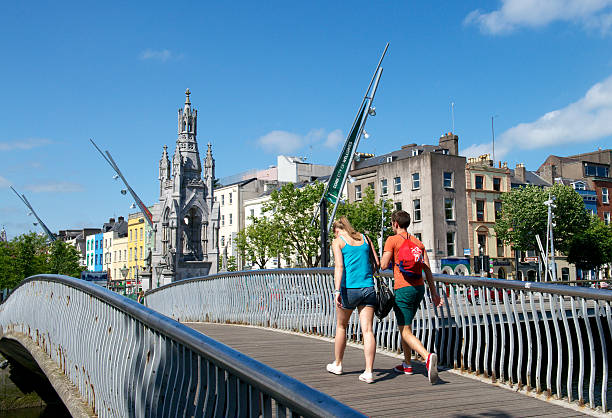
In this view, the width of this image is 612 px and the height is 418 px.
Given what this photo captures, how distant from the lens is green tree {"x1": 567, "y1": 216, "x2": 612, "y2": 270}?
198 feet

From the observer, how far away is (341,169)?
1977 cm

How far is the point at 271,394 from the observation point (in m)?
2.99

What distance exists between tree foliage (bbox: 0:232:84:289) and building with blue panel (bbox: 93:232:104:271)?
3548cm

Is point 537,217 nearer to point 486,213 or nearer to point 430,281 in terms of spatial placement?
point 486,213

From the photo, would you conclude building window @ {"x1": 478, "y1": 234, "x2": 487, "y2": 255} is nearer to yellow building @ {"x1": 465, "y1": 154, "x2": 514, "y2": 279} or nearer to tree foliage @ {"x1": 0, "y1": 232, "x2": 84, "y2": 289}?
yellow building @ {"x1": 465, "y1": 154, "x2": 514, "y2": 279}

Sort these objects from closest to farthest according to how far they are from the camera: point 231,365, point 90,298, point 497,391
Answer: point 231,365 → point 497,391 → point 90,298

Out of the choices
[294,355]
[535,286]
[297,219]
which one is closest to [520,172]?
[297,219]

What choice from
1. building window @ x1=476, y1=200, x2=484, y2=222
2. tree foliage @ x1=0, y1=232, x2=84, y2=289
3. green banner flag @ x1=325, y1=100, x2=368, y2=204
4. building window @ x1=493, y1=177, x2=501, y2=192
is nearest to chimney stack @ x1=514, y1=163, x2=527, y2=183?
building window @ x1=493, y1=177, x2=501, y2=192

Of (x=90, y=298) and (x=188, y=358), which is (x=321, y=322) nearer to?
(x=90, y=298)

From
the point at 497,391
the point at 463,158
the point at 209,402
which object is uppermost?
the point at 463,158

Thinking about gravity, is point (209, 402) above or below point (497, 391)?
above

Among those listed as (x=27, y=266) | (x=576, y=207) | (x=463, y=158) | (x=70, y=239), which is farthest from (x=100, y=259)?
(x=576, y=207)

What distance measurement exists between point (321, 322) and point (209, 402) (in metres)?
8.50

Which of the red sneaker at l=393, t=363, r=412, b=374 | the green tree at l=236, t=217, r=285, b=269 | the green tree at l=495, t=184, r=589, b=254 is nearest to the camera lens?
the red sneaker at l=393, t=363, r=412, b=374
